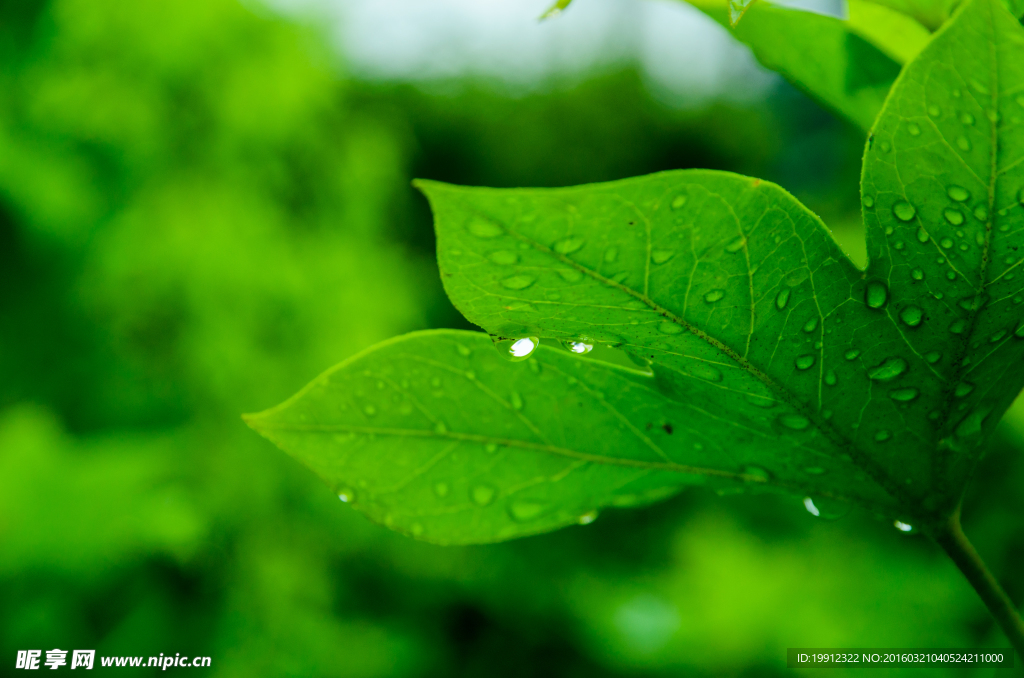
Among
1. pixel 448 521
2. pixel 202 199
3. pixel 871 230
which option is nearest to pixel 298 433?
pixel 448 521

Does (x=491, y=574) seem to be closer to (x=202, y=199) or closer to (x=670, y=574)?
(x=670, y=574)

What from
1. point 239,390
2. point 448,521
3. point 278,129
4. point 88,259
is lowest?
point 448,521

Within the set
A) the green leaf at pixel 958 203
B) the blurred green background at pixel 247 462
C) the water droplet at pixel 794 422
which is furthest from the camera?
the blurred green background at pixel 247 462

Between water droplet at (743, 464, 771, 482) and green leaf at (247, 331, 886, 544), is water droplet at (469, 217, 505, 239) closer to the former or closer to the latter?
green leaf at (247, 331, 886, 544)

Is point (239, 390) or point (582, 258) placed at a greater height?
point (239, 390)

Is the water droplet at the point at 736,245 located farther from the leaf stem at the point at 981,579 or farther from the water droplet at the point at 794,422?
the leaf stem at the point at 981,579

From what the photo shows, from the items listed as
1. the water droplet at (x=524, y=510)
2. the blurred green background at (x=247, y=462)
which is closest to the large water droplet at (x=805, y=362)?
the water droplet at (x=524, y=510)

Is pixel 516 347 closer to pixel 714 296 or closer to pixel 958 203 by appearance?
pixel 714 296
